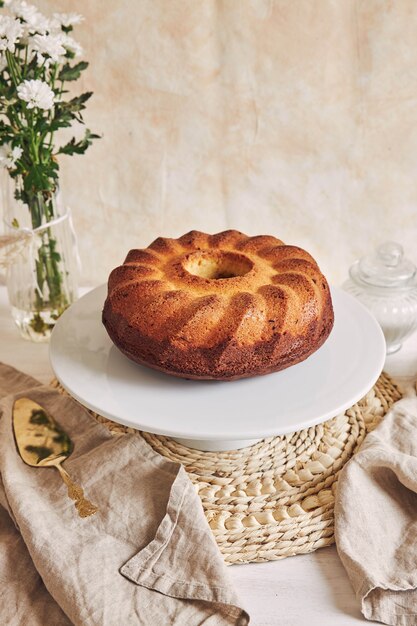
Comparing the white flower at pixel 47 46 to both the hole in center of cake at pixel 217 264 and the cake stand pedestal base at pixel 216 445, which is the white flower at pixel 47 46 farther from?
the cake stand pedestal base at pixel 216 445

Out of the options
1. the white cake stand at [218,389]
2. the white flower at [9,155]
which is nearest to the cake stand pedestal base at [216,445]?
the white cake stand at [218,389]

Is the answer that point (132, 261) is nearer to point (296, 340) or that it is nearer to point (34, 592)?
point (296, 340)

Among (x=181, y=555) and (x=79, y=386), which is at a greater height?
(x=79, y=386)

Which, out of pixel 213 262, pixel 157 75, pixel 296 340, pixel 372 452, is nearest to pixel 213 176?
pixel 157 75

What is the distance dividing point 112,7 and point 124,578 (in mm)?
1164

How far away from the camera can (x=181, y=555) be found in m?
0.94

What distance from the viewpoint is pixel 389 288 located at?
56.1 inches

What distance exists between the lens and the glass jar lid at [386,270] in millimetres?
1408

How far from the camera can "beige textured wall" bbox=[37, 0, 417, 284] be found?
154cm

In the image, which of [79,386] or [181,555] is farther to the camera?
[79,386]

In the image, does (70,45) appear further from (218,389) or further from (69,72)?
(218,389)

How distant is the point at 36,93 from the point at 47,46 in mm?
81

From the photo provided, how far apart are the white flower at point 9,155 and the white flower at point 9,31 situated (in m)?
0.16

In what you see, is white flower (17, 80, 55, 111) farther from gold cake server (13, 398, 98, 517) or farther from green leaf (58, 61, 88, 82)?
gold cake server (13, 398, 98, 517)
